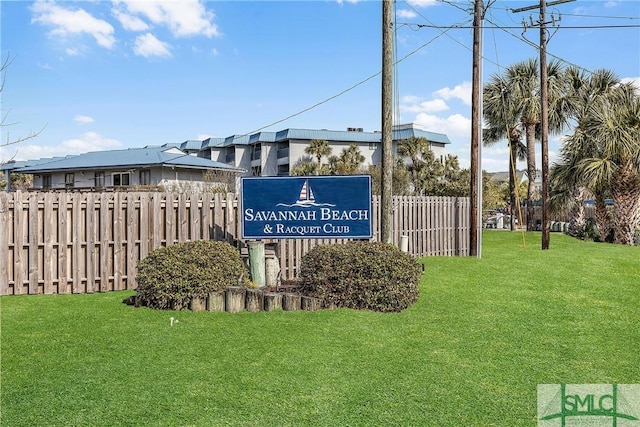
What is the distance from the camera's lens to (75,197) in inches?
399

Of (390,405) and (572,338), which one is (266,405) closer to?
(390,405)

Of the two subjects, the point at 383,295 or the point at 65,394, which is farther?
the point at 383,295

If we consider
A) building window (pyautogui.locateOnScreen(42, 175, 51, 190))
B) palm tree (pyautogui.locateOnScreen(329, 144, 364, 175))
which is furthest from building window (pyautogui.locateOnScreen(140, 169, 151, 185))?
palm tree (pyautogui.locateOnScreen(329, 144, 364, 175))

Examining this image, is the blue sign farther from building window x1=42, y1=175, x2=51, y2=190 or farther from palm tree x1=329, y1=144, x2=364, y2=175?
palm tree x1=329, y1=144, x2=364, y2=175

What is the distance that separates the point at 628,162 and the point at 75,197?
19924mm

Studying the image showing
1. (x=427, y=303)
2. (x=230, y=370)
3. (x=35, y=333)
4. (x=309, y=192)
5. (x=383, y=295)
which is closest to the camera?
(x=230, y=370)

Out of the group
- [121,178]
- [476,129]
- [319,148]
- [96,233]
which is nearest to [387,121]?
[96,233]

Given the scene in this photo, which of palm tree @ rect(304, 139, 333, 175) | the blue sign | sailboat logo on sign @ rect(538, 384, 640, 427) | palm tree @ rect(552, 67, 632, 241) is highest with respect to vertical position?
palm tree @ rect(304, 139, 333, 175)

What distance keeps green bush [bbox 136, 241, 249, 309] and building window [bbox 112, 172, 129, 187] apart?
2741 cm

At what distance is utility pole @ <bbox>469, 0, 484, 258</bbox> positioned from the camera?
52.3 feet

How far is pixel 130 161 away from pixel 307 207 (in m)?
26.4

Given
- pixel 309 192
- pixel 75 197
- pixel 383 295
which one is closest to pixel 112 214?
pixel 75 197

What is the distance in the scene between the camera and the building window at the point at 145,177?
33434 millimetres

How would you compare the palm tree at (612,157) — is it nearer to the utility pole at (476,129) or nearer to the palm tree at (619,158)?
the palm tree at (619,158)
